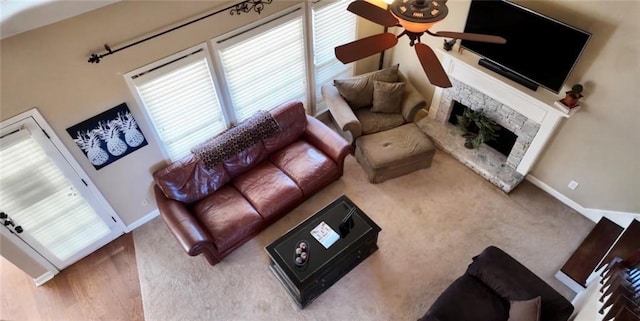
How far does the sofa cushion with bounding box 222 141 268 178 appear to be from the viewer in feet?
14.2

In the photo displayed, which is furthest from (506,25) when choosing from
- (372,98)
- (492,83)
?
(372,98)

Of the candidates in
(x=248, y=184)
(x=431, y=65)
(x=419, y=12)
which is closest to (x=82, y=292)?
(x=248, y=184)

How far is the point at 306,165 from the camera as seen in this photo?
4504mm

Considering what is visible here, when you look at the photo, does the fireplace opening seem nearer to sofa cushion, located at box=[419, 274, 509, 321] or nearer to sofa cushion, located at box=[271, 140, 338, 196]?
sofa cushion, located at box=[271, 140, 338, 196]

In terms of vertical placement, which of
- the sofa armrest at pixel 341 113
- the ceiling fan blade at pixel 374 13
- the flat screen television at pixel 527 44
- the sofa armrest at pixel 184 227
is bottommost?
the sofa armrest at pixel 184 227

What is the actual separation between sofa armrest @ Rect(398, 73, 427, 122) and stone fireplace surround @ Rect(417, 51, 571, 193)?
0.36 meters

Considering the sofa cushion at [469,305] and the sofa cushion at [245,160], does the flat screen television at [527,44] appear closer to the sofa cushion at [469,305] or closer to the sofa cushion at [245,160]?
the sofa cushion at [469,305]

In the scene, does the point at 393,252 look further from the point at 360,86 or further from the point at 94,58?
the point at 94,58

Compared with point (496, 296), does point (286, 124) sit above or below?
above

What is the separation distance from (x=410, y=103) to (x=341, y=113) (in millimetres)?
955

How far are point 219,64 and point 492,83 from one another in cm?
309

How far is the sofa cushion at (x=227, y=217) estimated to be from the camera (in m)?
3.98

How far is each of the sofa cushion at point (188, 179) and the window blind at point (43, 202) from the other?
82 centimetres

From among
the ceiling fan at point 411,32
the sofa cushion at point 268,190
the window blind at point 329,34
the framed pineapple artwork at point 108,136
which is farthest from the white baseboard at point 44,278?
the ceiling fan at point 411,32
